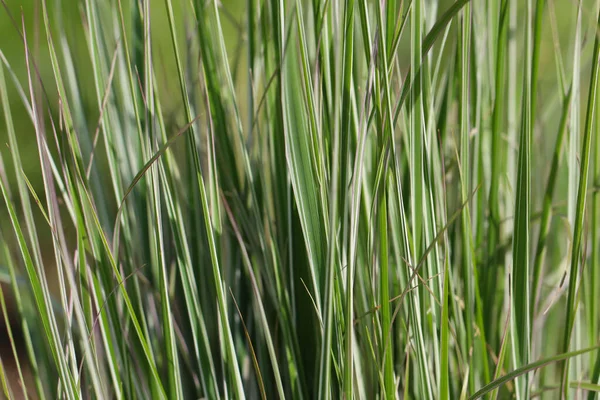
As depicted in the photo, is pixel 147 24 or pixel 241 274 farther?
pixel 241 274

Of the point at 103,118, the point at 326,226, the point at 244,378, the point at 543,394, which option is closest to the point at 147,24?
the point at 103,118

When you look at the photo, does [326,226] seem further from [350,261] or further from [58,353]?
[58,353]

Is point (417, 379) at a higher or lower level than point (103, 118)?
lower

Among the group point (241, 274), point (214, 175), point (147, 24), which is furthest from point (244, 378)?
point (147, 24)

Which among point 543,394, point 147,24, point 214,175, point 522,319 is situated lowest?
point 543,394

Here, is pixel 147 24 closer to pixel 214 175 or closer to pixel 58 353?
pixel 214 175

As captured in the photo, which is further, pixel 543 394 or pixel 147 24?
pixel 543 394
